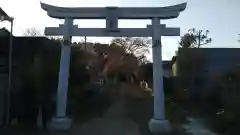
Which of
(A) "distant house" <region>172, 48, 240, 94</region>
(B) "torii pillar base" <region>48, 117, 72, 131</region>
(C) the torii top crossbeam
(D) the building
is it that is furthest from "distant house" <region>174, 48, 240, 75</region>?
(D) the building

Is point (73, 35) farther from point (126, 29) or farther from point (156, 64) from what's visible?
point (156, 64)

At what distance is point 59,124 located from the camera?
33.7ft

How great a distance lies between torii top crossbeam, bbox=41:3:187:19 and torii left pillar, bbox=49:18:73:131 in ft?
1.03

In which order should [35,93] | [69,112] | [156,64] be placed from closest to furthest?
[35,93]
[156,64]
[69,112]

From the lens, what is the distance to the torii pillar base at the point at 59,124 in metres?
10.2

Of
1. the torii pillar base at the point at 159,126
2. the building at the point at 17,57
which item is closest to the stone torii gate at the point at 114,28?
the building at the point at 17,57

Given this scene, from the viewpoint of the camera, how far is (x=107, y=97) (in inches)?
598

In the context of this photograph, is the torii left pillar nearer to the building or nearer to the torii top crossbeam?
the torii top crossbeam

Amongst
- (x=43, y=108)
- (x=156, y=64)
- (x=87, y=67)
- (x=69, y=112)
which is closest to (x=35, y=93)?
(x=43, y=108)

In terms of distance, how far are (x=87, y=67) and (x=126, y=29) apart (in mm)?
2615

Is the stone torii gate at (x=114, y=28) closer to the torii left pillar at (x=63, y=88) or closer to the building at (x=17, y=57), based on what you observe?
the torii left pillar at (x=63, y=88)

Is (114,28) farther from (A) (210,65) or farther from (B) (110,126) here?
(A) (210,65)

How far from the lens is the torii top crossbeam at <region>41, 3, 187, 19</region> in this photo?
10953 mm

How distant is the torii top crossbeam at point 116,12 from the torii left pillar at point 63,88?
315 mm
